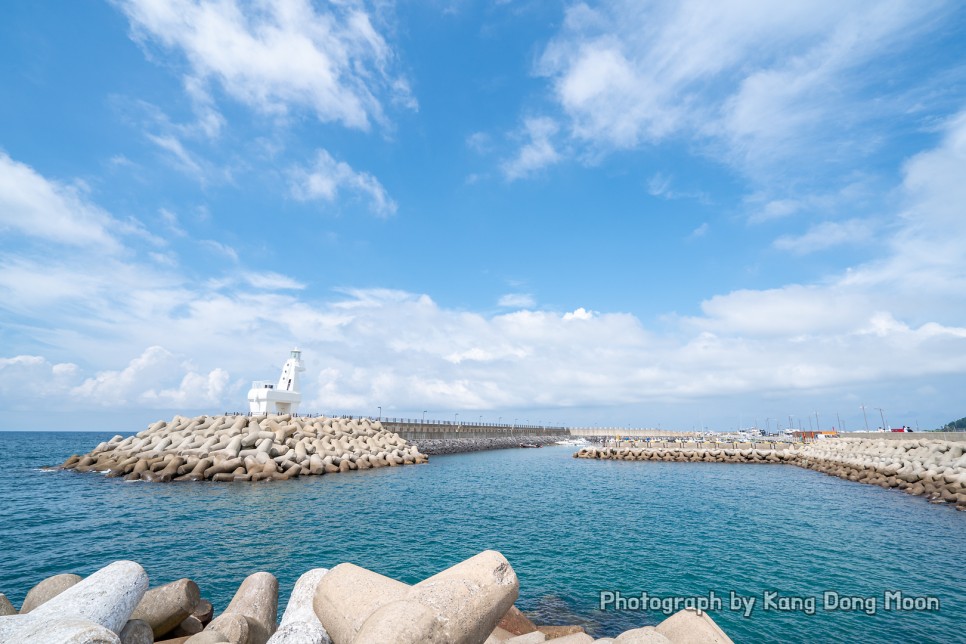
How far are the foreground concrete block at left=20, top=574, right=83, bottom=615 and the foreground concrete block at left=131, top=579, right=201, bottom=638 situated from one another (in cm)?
112

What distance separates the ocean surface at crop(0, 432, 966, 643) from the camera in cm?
1230

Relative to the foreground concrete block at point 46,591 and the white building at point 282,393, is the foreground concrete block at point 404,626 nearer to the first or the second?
the foreground concrete block at point 46,591

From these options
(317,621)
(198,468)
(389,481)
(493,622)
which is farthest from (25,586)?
(389,481)

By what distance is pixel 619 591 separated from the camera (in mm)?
13312

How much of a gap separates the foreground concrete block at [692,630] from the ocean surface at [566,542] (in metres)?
4.54

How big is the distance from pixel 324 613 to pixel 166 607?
13.4ft

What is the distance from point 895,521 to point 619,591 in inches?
753

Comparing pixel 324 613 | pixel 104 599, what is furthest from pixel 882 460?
pixel 104 599

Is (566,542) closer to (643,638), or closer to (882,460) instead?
(643,638)

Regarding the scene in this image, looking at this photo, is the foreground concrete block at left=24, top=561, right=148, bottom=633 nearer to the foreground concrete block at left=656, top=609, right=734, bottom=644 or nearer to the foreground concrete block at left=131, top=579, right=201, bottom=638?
the foreground concrete block at left=131, top=579, right=201, bottom=638

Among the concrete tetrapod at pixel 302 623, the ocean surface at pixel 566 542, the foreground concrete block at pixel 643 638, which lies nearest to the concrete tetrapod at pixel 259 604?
the concrete tetrapod at pixel 302 623

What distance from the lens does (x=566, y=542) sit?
18547mm

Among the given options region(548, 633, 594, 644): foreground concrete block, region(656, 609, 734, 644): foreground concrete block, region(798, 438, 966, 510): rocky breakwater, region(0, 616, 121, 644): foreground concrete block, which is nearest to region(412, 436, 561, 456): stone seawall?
region(798, 438, 966, 510): rocky breakwater

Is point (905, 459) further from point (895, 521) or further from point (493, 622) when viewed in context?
point (493, 622)
